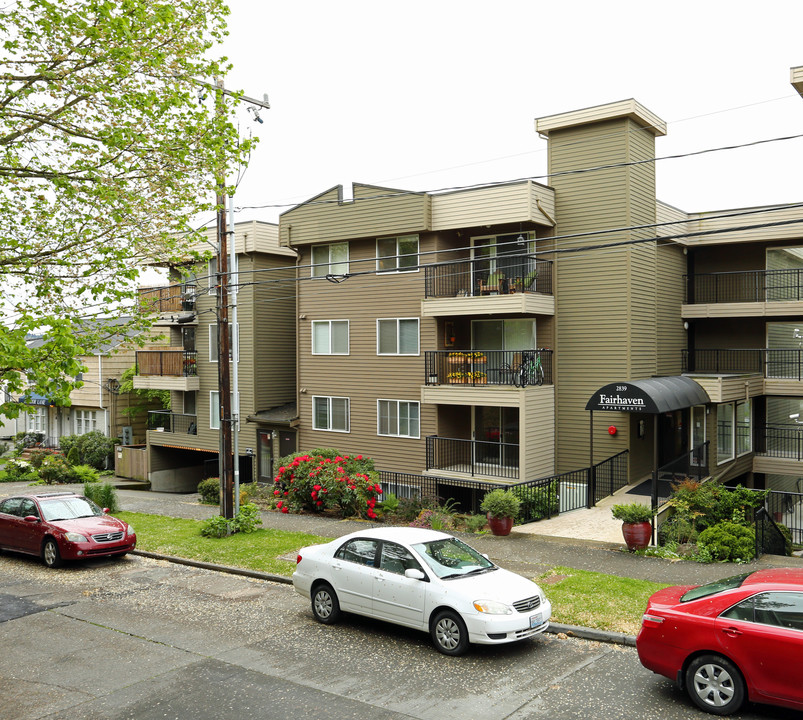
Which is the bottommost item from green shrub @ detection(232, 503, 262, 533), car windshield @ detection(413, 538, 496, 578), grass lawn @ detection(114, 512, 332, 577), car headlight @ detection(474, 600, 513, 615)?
grass lawn @ detection(114, 512, 332, 577)

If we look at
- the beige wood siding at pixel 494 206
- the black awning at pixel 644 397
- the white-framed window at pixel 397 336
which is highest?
the beige wood siding at pixel 494 206

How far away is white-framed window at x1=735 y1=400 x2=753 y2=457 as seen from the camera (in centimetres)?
2362

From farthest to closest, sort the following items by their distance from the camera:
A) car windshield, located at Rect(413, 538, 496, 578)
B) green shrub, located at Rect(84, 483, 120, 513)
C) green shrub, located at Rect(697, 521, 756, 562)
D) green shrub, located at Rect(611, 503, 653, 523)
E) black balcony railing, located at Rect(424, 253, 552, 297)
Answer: black balcony railing, located at Rect(424, 253, 552, 297)
green shrub, located at Rect(84, 483, 120, 513)
green shrub, located at Rect(611, 503, 653, 523)
green shrub, located at Rect(697, 521, 756, 562)
car windshield, located at Rect(413, 538, 496, 578)

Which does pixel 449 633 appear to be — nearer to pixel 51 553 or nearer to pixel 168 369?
pixel 51 553

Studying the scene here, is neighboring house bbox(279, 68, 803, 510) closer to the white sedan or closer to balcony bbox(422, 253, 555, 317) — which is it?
balcony bbox(422, 253, 555, 317)

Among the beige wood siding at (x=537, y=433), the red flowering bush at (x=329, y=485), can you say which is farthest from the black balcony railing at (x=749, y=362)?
the red flowering bush at (x=329, y=485)

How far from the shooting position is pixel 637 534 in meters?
14.4

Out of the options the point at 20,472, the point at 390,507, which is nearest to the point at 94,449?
the point at 20,472

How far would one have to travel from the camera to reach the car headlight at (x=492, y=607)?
9359mm

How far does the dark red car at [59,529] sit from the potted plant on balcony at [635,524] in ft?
34.9

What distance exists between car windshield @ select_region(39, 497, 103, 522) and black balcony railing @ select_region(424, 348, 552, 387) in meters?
10.8

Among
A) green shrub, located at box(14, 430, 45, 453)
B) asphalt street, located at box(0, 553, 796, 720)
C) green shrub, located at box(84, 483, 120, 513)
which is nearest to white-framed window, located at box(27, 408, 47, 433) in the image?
green shrub, located at box(14, 430, 45, 453)

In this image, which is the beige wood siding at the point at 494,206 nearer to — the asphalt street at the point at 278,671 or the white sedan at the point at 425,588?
the white sedan at the point at 425,588

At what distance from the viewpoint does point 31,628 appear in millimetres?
11367
